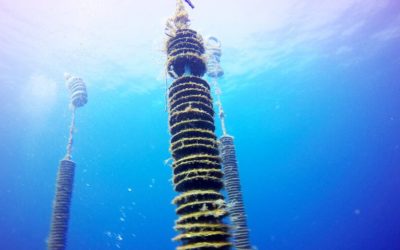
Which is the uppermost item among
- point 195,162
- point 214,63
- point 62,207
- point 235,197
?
point 214,63

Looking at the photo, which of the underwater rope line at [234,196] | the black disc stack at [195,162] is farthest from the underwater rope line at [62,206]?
the black disc stack at [195,162]

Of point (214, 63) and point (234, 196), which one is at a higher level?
point (214, 63)

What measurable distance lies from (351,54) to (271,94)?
69.2 ft

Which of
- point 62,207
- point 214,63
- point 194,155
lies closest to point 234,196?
point 194,155

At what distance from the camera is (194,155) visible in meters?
3.21

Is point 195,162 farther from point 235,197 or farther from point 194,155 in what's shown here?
point 235,197

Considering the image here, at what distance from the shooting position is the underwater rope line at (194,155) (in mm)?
2926

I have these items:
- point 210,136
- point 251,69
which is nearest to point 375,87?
point 251,69

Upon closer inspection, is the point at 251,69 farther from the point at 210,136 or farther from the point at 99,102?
the point at 210,136

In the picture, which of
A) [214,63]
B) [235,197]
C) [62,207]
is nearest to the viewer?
[235,197]

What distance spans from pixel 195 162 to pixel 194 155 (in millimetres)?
80

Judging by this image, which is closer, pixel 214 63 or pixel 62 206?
pixel 62 206

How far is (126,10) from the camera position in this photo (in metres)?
25.6

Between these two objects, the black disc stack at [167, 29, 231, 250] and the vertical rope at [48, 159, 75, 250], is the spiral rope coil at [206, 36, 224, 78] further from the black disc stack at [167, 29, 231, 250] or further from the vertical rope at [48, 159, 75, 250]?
the black disc stack at [167, 29, 231, 250]
